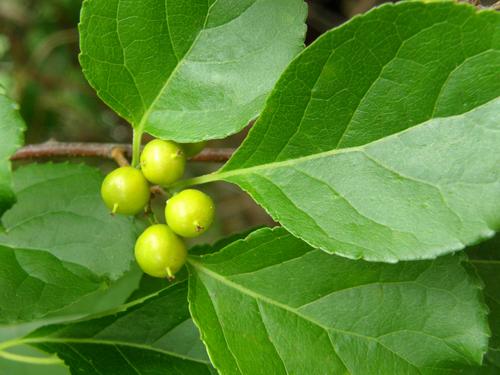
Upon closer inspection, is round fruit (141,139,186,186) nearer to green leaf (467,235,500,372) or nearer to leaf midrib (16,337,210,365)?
leaf midrib (16,337,210,365)

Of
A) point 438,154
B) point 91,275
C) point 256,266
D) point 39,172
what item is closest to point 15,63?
point 39,172

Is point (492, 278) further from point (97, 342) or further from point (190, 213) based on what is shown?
point (97, 342)

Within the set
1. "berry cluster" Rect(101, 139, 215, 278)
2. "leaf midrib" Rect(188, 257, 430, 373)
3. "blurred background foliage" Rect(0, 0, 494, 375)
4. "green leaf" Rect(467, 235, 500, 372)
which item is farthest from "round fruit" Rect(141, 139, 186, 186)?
"blurred background foliage" Rect(0, 0, 494, 375)

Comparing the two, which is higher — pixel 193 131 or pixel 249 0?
pixel 249 0

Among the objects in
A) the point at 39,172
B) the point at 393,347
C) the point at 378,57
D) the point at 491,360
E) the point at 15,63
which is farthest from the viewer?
the point at 15,63

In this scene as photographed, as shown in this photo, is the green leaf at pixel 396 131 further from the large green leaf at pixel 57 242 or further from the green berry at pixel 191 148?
the large green leaf at pixel 57 242

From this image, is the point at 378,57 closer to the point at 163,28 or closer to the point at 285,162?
the point at 285,162
